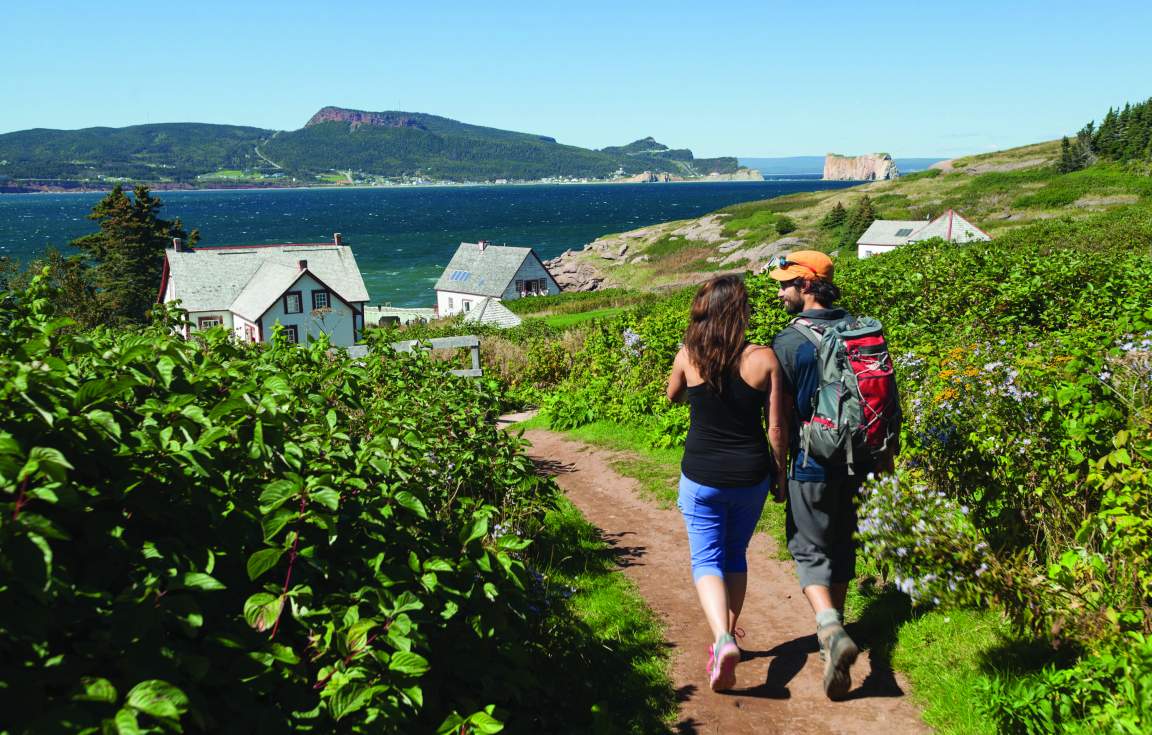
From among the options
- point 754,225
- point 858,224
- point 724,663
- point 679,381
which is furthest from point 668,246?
point 724,663

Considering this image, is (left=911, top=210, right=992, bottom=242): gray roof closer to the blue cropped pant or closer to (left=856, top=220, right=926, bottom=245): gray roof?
(left=856, top=220, right=926, bottom=245): gray roof

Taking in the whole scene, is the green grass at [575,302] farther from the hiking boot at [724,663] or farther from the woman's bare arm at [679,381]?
the hiking boot at [724,663]

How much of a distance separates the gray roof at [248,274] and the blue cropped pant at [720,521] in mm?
50839

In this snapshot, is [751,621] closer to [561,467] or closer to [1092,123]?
[561,467]

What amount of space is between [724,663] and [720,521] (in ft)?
2.45

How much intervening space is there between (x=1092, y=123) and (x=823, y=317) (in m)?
117

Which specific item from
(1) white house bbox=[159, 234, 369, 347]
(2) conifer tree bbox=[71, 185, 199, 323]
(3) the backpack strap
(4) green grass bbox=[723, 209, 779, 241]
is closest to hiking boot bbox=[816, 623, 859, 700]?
(3) the backpack strap

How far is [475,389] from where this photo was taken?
697 centimetres

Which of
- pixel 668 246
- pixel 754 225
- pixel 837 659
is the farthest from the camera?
pixel 754 225

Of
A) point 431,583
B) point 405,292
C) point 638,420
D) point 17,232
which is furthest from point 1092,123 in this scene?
point 17,232

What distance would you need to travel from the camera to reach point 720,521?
4762 mm

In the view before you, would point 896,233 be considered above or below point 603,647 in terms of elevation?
above

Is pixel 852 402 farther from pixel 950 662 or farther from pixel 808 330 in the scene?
pixel 950 662

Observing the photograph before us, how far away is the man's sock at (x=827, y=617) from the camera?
14.8 feet
